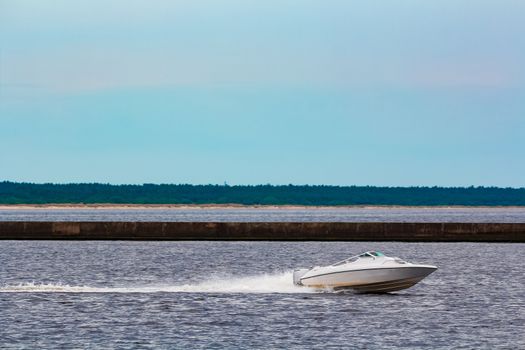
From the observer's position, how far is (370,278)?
152 feet

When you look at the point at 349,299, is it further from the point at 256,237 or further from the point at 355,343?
the point at 256,237

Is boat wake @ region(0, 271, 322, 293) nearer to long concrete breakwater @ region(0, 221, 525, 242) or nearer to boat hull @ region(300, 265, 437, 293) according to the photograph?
boat hull @ region(300, 265, 437, 293)

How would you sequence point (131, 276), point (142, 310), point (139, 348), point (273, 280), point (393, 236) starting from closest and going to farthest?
point (139, 348) < point (142, 310) < point (273, 280) < point (131, 276) < point (393, 236)

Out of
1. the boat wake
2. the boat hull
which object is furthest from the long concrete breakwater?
the boat hull

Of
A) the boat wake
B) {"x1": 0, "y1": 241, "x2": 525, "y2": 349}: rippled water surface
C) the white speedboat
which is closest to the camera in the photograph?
{"x1": 0, "y1": 241, "x2": 525, "y2": 349}: rippled water surface

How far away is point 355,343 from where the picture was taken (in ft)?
114

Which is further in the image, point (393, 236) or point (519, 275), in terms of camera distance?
point (393, 236)

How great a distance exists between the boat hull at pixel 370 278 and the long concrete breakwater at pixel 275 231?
36.3 metres

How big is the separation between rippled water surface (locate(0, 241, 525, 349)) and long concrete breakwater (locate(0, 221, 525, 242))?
37.6 feet

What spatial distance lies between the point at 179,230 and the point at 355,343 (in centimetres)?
5164

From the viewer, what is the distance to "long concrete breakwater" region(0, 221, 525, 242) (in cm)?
8388

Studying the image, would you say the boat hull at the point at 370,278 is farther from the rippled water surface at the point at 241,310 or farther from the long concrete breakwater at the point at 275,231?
the long concrete breakwater at the point at 275,231

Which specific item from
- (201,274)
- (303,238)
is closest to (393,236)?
(303,238)

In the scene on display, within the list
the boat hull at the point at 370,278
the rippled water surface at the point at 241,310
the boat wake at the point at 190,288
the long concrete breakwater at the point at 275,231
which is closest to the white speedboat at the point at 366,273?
the boat hull at the point at 370,278
